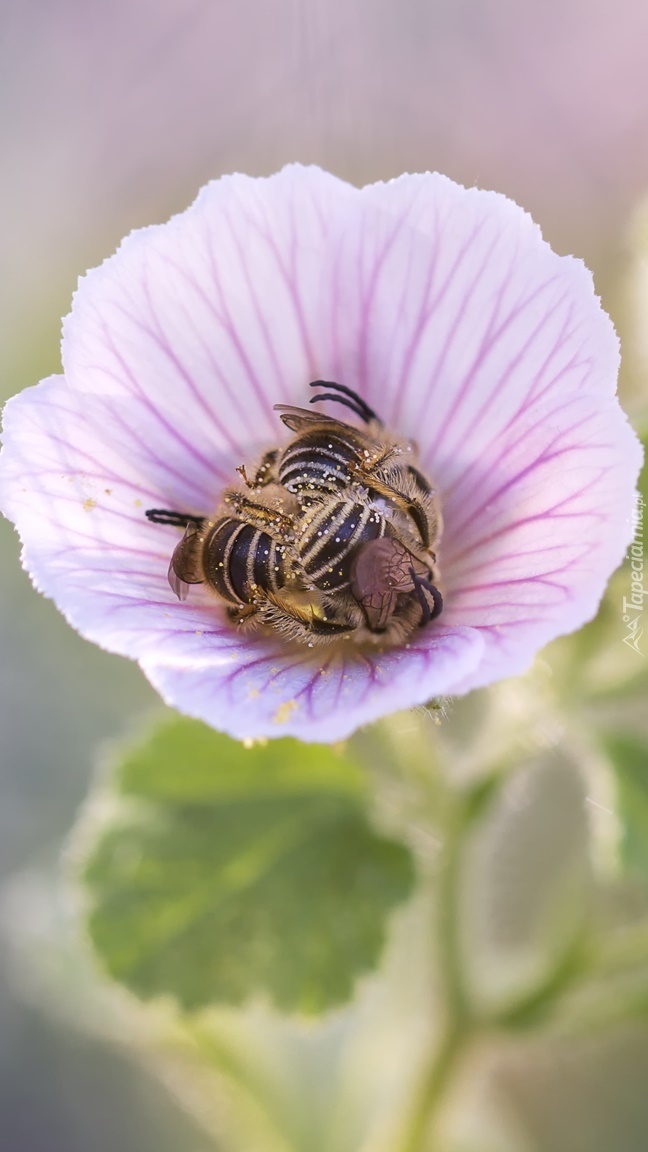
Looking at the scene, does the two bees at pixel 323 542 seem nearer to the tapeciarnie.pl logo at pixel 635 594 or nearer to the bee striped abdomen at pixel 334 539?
the bee striped abdomen at pixel 334 539

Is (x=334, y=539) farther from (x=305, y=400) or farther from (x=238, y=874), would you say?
(x=238, y=874)

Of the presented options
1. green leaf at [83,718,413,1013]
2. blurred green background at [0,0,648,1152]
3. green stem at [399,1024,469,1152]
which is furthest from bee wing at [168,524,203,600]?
blurred green background at [0,0,648,1152]

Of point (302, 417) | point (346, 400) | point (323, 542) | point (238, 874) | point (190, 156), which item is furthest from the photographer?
point (190, 156)

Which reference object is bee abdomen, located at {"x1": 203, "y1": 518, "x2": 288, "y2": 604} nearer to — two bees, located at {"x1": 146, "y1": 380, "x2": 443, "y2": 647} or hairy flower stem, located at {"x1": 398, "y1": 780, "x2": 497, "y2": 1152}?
two bees, located at {"x1": 146, "y1": 380, "x2": 443, "y2": 647}

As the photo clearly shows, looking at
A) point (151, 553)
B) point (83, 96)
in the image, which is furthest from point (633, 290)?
point (83, 96)

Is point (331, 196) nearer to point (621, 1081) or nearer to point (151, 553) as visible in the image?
point (151, 553)

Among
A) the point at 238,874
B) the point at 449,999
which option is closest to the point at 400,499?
the point at 238,874
